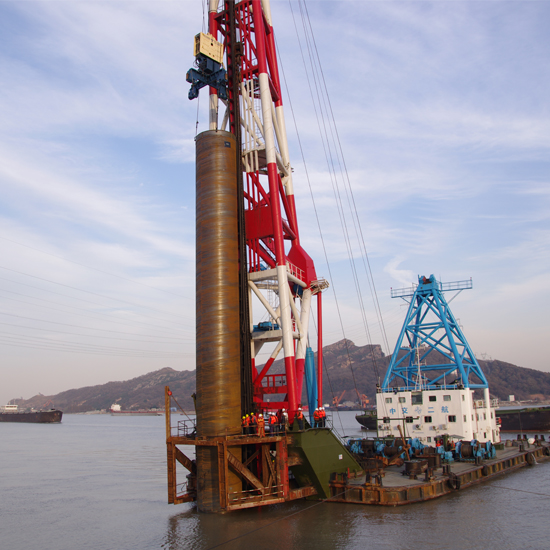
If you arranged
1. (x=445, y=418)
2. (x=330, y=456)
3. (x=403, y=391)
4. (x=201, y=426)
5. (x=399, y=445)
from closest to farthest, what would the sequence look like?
(x=201, y=426) → (x=330, y=456) → (x=399, y=445) → (x=445, y=418) → (x=403, y=391)

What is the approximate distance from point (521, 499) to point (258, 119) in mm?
25873

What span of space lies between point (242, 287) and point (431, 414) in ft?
78.0

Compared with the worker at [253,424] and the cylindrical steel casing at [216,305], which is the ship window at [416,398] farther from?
the cylindrical steel casing at [216,305]

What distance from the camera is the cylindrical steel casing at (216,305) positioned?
22641mm

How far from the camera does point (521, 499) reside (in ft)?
88.3

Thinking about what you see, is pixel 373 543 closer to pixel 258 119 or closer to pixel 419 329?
pixel 258 119

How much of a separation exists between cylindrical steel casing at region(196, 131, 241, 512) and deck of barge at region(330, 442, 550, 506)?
17.5 ft

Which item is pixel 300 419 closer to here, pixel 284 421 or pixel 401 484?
pixel 284 421

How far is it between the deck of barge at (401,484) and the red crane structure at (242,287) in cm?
97

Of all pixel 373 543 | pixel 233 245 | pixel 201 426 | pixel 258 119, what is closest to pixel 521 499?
pixel 373 543

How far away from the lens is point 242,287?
2648cm

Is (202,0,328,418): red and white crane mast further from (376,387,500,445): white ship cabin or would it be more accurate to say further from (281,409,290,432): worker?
(376,387,500,445): white ship cabin

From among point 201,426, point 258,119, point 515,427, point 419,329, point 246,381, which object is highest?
point 258,119

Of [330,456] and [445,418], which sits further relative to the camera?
[445,418]
